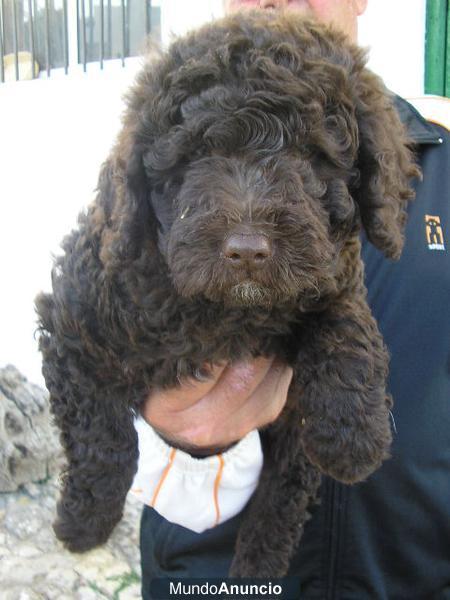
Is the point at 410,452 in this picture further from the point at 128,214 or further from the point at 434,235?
the point at 128,214

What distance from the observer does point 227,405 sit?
8.74 ft

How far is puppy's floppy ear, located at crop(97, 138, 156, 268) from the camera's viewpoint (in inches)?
86.2

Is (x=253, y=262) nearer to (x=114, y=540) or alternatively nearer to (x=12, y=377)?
(x=114, y=540)

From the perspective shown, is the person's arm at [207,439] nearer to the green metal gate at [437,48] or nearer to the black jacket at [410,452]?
the black jacket at [410,452]

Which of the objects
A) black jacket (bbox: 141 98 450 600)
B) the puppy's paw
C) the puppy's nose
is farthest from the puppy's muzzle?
black jacket (bbox: 141 98 450 600)

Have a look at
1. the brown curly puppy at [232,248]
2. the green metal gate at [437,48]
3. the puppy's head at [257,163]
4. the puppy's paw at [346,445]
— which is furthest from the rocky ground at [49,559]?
the green metal gate at [437,48]

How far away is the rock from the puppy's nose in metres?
3.70

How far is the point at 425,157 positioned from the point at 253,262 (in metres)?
1.29

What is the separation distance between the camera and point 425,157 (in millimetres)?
2896

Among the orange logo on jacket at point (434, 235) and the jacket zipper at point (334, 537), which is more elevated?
the orange logo on jacket at point (434, 235)

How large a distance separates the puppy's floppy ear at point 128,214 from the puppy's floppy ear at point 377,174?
24.6 inches

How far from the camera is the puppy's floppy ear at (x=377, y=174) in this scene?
223cm

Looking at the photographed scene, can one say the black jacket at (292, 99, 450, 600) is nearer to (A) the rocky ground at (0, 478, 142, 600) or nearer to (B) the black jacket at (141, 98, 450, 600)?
(B) the black jacket at (141, 98, 450, 600)

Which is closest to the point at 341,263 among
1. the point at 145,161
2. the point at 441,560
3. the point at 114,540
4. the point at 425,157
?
the point at 145,161
